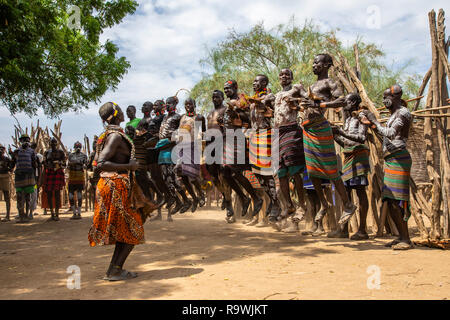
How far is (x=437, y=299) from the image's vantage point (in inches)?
127

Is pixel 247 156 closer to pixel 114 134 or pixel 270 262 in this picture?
pixel 270 262

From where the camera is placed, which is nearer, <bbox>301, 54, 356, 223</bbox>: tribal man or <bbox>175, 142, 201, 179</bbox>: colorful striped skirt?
<bbox>301, 54, 356, 223</bbox>: tribal man

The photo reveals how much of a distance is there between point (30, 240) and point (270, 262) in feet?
16.8

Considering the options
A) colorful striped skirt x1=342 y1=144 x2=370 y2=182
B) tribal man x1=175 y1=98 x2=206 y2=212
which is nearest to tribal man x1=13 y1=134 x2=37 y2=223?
tribal man x1=175 y1=98 x2=206 y2=212

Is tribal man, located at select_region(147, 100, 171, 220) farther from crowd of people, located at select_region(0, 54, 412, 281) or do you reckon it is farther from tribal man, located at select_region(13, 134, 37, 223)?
tribal man, located at select_region(13, 134, 37, 223)

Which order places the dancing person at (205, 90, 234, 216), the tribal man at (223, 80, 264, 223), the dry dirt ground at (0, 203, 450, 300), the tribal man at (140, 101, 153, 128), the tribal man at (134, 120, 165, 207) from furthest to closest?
1. the tribal man at (140, 101, 153, 128)
2. the tribal man at (134, 120, 165, 207)
3. the dancing person at (205, 90, 234, 216)
4. the tribal man at (223, 80, 264, 223)
5. the dry dirt ground at (0, 203, 450, 300)

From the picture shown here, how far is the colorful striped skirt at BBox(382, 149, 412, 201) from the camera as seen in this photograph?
5.23m

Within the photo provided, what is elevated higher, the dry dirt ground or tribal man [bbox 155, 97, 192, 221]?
tribal man [bbox 155, 97, 192, 221]

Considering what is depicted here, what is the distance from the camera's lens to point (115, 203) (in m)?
4.01

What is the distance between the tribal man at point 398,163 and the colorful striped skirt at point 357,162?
24.5 inches

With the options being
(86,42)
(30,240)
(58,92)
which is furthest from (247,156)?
(86,42)

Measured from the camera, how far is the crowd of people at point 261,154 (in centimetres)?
411

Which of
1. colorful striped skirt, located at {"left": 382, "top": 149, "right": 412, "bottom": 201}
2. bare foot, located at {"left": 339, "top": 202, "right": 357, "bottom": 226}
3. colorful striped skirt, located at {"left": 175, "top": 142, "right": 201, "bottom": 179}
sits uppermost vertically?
colorful striped skirt, located at {"left": 175, "top": 142, "right": 201, "bottom": 179}

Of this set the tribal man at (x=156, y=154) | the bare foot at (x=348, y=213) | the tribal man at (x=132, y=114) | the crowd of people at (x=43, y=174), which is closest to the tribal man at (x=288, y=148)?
the bare foot at (x=348, y=213)
